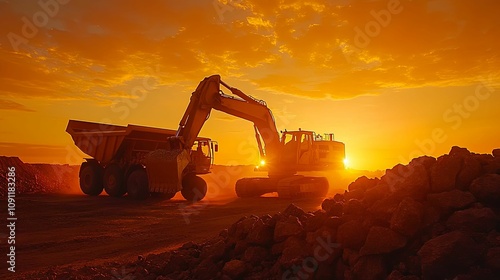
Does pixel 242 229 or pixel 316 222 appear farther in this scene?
pixel 242 229

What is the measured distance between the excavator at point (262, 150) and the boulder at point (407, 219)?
1197cm

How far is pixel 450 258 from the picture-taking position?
14.8ft

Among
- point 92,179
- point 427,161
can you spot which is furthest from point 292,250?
point 92,179

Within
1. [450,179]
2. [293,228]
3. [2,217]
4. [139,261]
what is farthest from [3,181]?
[450,179]

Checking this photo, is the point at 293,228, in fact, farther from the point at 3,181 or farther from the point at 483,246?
the point at 3,181

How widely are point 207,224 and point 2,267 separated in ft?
17.2

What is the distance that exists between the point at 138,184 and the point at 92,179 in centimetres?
447

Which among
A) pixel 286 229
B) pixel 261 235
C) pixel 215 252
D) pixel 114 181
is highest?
pixel 114 181

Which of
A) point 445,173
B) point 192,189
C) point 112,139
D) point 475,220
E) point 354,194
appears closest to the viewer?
point 475,220

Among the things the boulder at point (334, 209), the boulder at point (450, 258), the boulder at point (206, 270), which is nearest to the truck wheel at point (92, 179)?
the boulder at point (206, 270)

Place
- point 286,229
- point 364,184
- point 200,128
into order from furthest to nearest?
1. point 200,128
2. point 364,184
3. point 286,229

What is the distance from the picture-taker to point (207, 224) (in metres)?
11.3

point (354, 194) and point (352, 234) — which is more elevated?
point (354, 194)

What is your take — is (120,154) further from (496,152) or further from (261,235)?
(496,152)
